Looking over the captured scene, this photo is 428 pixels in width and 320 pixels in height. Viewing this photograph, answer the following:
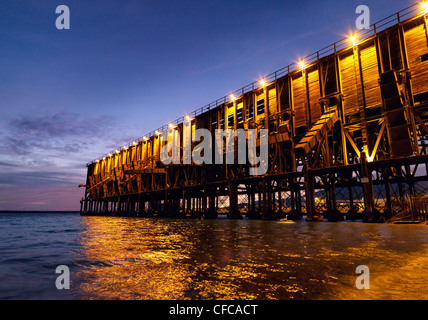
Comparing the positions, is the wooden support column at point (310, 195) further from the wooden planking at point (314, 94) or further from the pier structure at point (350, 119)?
the wooden planking at point (314, 94)

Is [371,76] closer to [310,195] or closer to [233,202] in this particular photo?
[310,195]

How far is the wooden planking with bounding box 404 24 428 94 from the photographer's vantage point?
19.3 meters

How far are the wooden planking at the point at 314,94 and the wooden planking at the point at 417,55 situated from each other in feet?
24.4

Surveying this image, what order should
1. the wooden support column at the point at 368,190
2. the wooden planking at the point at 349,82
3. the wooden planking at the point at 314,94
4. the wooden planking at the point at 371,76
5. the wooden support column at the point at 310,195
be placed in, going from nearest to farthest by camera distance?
1. the wooden support column at the point at 368,190
2. the wooden planking at the point at 371,76
3. the wooden support column at the point at 310,195
4. the wooden planking at the point at 349,82
5. the wooden planking at the point at 314,94

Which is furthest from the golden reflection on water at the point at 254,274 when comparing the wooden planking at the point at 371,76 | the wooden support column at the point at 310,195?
the wooden planking at the point at 371,76

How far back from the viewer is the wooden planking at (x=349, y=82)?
22877mm

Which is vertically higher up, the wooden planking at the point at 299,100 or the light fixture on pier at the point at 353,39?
the light fixture on pier at the point at 353,39

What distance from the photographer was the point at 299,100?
26844 millimetres

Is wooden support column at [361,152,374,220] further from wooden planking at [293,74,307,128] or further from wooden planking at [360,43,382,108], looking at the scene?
wooden planking at [293,74,307,128]

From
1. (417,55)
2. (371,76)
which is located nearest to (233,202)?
(371,76)

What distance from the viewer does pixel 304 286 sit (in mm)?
4059

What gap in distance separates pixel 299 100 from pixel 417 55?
1006 centimetres
